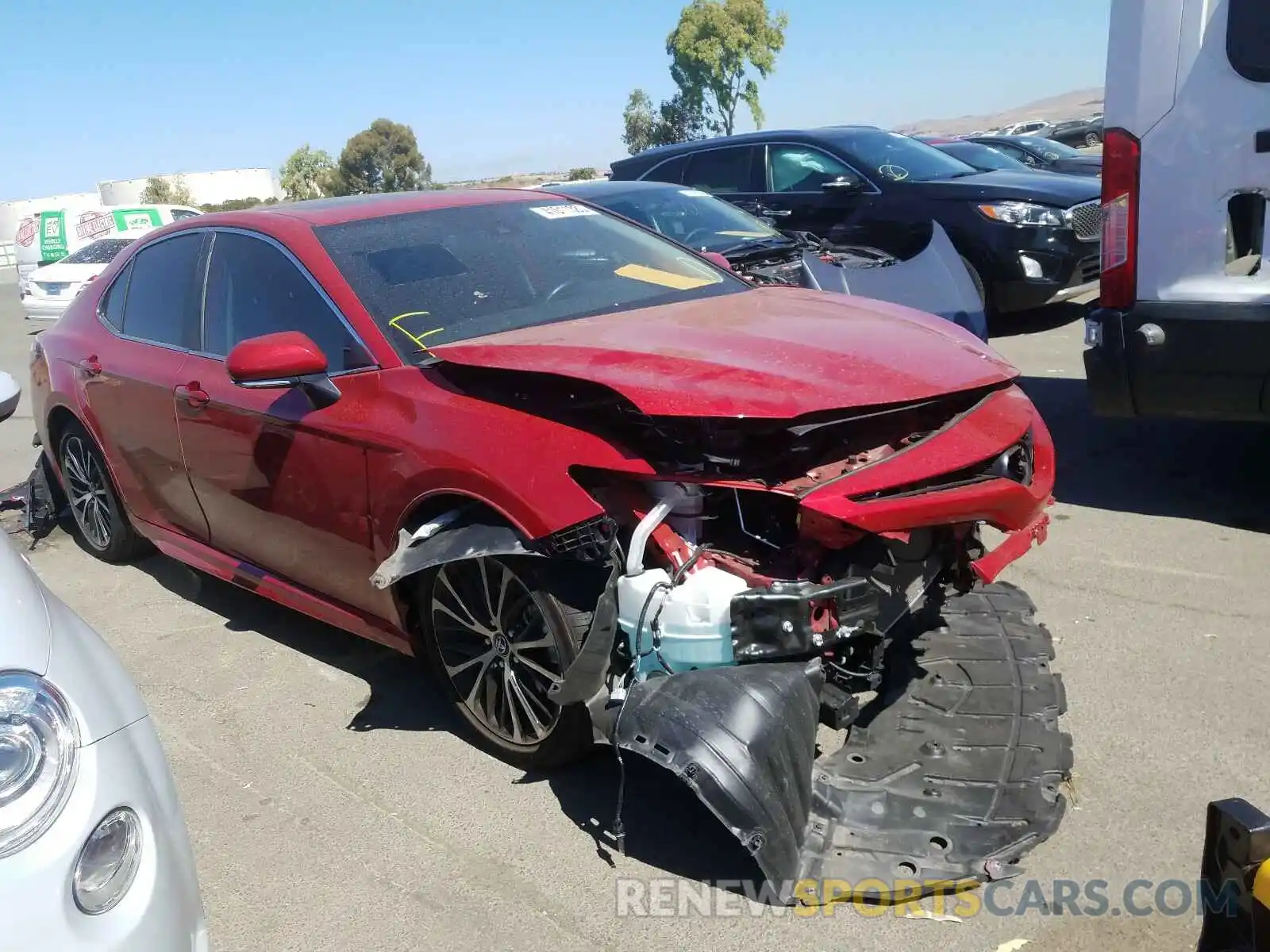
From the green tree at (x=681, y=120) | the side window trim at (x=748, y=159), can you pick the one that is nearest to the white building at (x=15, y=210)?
the green tree at (x=681, y=120)

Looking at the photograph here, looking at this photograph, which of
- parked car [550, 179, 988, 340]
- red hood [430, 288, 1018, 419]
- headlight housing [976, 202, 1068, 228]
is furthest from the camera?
headlight housing [976, 202, 1068, 228]

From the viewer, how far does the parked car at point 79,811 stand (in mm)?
1796

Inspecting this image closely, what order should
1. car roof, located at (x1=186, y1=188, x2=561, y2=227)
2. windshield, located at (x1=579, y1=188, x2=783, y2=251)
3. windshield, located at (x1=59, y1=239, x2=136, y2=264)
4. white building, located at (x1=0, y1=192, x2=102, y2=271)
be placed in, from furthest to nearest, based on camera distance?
white building, located at (x1=0, y1=192, x2=102, y2=271) < windshield, located at (x1=59, y1=239, x2=136, y2=264) < windshield, located at (x1=579, y1=188, x2=783, y2=251) < car roof, located at (x1=186, y1=188, x2=561, y2=227)

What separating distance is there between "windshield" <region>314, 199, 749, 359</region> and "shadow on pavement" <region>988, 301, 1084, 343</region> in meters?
5.87

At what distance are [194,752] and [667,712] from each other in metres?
1.89

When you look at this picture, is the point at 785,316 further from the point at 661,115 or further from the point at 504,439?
the point at 661,115

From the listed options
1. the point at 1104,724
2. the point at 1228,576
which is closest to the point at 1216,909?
the point at 1104,724

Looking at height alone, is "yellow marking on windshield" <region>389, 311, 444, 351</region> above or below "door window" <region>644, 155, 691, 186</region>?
above

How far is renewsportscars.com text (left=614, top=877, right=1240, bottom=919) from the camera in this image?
259 centimetres

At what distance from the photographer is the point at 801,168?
972 cm

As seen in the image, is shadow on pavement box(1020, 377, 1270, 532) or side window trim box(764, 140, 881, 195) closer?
shadow on pavement box(1020, 377, 1270, 532)

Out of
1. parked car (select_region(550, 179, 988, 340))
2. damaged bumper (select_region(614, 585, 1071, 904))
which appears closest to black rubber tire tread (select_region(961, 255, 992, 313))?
parked car (select_region(550, 179, 988, 340))

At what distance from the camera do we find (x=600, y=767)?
334 centimetres

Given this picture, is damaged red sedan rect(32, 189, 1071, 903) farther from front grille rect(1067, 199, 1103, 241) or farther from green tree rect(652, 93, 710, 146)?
green tree rect(652, 93, 710, 146)
